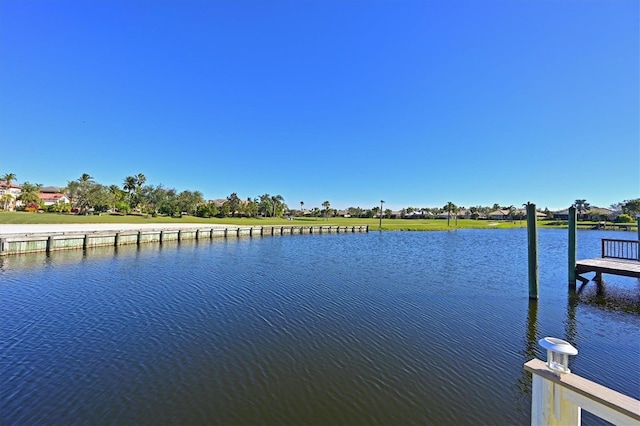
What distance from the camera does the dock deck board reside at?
1162 centimetres

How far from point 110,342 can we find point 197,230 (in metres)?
28.4

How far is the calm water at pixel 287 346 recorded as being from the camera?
16.3 feet

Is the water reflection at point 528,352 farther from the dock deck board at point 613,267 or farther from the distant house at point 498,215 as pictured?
the distant house at point 498,215

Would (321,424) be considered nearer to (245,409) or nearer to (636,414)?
(245,409)

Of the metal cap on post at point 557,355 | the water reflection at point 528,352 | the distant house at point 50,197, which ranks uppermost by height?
the distant house at point 50,197

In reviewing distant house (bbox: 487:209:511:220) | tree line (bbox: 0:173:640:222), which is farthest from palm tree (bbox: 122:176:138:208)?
distant house (bbox: 487:209:511:220)

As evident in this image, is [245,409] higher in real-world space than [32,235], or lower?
lower

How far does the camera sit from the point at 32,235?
2000 cm

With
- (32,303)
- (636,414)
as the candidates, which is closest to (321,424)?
(636,414)

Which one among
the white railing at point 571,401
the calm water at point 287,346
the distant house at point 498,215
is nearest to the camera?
the white railing at point 571,401

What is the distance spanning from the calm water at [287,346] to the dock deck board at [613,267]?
1.10 meters

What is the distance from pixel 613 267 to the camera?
1216 centimetres

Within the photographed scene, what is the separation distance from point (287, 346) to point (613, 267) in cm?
1394

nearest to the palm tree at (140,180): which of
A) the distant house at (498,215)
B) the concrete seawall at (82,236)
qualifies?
the concrete seawall at (82,236)
